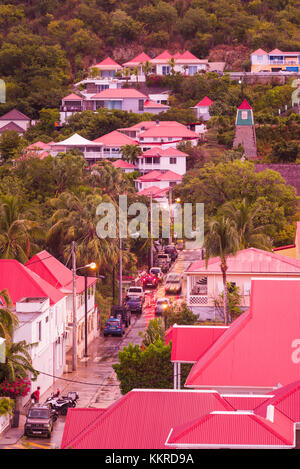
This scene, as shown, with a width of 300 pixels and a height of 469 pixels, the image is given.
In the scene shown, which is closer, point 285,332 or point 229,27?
point 285,332

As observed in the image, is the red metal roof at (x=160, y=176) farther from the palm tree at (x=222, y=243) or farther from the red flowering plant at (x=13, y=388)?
the red flowering plant at (x=13, y=388)

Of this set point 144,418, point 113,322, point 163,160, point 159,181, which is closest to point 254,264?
point 113,322

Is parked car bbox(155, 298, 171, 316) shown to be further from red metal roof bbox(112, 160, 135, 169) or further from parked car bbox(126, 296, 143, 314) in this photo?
red metal roof bbox(112, 160, 135, 169)

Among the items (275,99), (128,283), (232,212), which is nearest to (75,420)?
(232,212)

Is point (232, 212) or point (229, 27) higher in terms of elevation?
point (229, 27)

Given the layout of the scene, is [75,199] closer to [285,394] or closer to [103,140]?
[285,394]

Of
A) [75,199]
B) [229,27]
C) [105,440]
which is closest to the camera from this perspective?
[105,440]

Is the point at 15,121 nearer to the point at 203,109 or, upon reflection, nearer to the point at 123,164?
the point at 203,109
